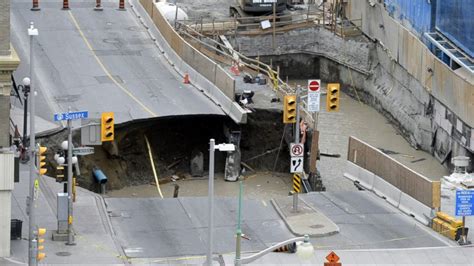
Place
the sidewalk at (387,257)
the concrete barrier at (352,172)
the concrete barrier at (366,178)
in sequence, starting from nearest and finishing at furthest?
the sidewalk at (387,257), the concrete barrier at (366,178), the concrete barrier at (352,172)

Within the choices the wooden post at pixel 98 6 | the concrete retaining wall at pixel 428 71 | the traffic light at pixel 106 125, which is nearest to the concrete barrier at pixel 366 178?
the concrete retaining wall at pixel 428 71

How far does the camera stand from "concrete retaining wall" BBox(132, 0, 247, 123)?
214 ft

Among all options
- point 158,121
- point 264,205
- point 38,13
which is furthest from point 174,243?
point 38,13

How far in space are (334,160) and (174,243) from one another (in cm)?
1861

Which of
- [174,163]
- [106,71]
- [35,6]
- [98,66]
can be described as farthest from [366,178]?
[35,6]

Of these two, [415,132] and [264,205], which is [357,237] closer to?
[264,205]

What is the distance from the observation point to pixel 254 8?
8469 centimetres

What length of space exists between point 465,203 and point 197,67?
2193 cm

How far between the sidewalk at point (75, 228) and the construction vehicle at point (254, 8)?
29896 millimetres

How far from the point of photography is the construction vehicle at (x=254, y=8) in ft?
277

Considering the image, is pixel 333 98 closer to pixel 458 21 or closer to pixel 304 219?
pixel 304 219

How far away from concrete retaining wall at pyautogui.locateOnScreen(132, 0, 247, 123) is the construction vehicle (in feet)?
27.5

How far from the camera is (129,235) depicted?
51.0 meters

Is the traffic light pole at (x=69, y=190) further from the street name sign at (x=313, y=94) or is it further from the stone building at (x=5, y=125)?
the street name sign at (x=313, y=94)
